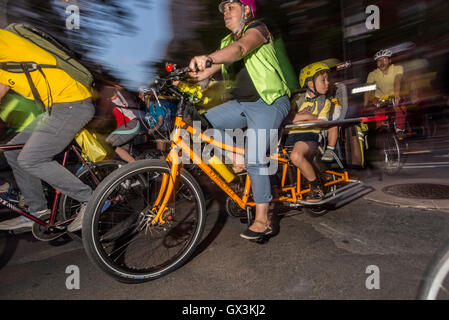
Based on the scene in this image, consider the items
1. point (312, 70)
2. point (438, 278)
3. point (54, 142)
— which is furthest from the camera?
point (312, 70)

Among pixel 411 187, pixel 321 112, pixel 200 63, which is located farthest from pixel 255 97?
pixel 411 187

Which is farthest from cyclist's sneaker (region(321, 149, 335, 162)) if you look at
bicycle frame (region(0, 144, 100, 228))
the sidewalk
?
bicycle frame (region(0, 144, 100, 228))

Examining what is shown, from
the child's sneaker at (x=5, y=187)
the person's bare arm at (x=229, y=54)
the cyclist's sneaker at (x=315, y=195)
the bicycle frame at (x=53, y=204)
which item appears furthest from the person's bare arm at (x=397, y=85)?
the child's sneaker at (x=5, y=187)

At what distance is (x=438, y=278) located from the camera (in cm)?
119

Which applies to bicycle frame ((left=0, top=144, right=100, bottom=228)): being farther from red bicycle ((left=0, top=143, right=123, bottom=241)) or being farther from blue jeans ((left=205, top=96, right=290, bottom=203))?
blue jeans ((left=205, top=96, right=290, bottom=203))

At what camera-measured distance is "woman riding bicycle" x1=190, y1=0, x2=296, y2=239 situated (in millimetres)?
2236

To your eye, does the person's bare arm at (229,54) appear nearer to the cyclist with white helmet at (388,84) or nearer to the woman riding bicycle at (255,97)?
the woman riding bicycle at (255,97)

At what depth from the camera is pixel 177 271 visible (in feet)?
7.09

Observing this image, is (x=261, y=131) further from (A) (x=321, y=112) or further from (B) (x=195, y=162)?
(A) (x=321, y=112)

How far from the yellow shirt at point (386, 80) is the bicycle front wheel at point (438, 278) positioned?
5214 mm

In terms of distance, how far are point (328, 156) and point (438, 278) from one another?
2.14 m
